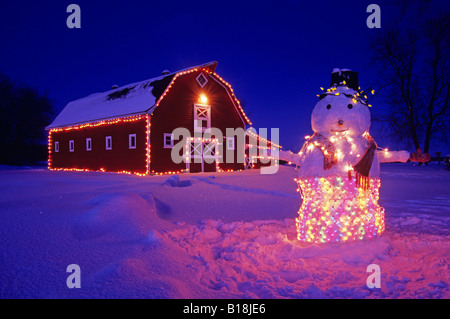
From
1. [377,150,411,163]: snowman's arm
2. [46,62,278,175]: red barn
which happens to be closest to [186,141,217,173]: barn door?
[46,62,278,175]: red barn

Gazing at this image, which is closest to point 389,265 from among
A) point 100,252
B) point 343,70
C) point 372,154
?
point 372,154

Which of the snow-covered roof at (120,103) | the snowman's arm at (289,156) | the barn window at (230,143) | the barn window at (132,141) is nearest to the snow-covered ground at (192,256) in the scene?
the snowman's arm at (289,156)

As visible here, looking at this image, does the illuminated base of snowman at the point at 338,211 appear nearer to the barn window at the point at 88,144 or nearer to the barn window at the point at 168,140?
the barn window at the point at 168,140

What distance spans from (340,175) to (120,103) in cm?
1714

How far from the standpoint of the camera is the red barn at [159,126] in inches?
686

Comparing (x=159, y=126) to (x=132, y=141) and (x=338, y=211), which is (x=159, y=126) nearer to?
(x=132, y=141)

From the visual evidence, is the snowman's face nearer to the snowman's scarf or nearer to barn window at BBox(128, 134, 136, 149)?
the snowman's scarf

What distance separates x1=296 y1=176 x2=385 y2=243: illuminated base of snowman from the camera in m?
4.50

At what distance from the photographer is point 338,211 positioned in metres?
4.52

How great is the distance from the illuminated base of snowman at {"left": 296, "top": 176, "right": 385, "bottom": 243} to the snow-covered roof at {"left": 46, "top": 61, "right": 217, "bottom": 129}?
44.4 feet

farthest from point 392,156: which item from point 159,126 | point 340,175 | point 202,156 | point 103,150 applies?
point 103,150

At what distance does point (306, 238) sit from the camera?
4699 millimetres

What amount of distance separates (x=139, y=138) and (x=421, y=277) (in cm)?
1570
